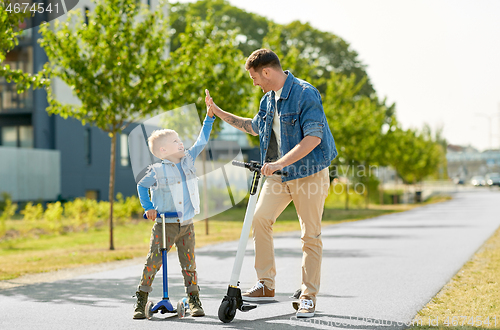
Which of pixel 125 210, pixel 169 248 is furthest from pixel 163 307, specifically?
pixel 125 210

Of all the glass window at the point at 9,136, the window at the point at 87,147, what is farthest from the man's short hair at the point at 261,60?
the window at the point at 87,147

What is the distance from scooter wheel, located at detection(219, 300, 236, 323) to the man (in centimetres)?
57

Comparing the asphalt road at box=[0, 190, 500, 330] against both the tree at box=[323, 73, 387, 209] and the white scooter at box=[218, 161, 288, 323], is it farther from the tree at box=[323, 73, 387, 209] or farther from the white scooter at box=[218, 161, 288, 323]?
the tree at box=[323, 73, 387, 209]

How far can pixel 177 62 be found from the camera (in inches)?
489

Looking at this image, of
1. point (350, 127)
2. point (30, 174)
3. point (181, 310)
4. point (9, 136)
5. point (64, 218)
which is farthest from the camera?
point (9, 136)

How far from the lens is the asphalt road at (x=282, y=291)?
4.85 meters

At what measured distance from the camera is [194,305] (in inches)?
198

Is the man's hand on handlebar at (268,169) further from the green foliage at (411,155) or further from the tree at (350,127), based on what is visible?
the green foliage at (411,155)

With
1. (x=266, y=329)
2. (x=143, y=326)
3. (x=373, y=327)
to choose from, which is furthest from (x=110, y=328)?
(x=373, y=327)

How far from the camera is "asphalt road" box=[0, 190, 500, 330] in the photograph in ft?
15.9

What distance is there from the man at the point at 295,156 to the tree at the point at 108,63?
673 centimetres

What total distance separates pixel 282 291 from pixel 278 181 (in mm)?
1694

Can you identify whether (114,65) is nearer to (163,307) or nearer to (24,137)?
(163,307)

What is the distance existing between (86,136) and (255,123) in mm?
24446
